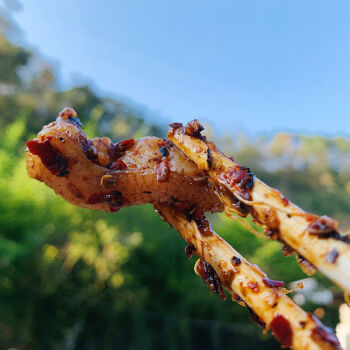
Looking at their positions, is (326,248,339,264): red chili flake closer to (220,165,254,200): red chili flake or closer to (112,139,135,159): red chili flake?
(220,165,254,200): red chili flake

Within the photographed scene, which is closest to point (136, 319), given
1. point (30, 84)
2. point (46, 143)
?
point (46, 143)

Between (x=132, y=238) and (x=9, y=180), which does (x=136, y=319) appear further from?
(x=9, y=180)

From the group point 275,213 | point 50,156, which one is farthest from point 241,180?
point 50,156

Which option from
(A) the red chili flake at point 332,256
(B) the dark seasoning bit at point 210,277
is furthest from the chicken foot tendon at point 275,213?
(B) the dark seasoning bit at point 210,277

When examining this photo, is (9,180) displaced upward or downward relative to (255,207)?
upward

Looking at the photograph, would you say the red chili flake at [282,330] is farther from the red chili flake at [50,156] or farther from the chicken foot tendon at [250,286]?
the red chili flake at [50,156]

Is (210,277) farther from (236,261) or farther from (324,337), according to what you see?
(324,337)
